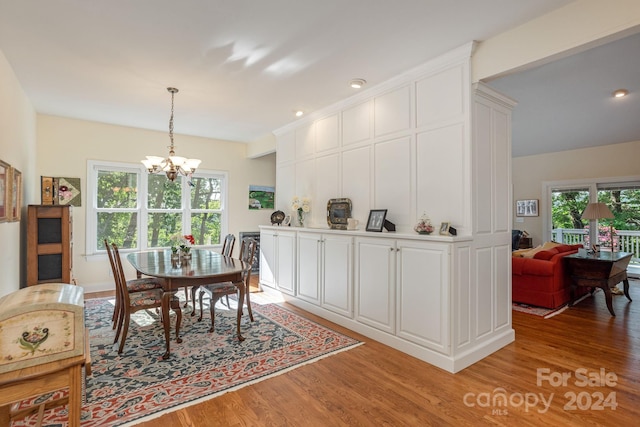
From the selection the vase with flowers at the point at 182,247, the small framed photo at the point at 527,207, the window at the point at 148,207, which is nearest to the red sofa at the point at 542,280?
the small framed photo at the point at 527,207

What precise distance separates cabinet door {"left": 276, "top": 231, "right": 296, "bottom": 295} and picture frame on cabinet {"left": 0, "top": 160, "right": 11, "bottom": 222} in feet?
9.65

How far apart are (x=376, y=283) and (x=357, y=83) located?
2136 millimetres

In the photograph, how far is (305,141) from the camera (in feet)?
15.8

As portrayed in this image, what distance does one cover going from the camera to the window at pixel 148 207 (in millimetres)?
5312

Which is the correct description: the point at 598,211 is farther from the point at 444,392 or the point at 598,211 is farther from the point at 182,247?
the point at 182,247

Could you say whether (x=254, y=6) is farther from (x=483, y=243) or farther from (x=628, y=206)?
(x=628, y=206)

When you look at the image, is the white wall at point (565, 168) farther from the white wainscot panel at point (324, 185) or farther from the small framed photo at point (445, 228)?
the small framed photo at point (445, 228)

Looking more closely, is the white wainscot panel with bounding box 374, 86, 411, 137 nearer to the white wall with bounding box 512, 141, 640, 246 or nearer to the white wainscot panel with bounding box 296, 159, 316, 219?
→ the white wainscot panel with bounding box 296, 159, 316, 219

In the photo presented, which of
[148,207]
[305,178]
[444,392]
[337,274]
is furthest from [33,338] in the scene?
[148,207]

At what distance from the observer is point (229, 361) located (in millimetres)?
2828

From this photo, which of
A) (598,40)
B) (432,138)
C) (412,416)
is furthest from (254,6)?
(412,416)

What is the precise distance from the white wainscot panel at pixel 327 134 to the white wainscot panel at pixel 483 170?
1755 mm

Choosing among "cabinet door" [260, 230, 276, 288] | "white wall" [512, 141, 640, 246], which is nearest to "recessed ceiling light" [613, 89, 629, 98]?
"white wall" [512, 141, 640, 246]

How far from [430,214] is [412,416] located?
1.69 meters
